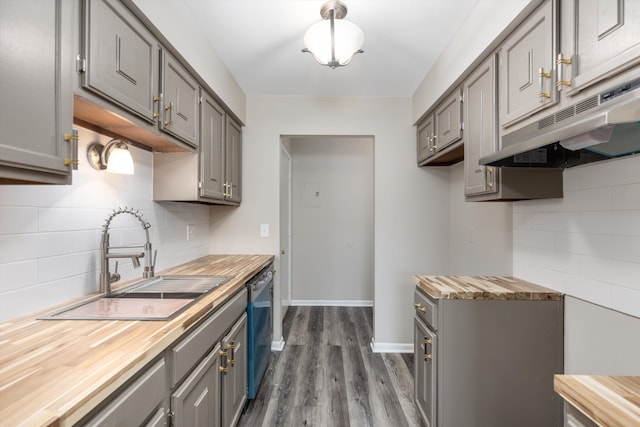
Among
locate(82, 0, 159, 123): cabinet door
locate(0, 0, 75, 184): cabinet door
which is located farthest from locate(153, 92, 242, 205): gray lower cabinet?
locate(0, 0, 75, 184): cabinet door

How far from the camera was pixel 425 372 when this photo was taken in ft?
5.75

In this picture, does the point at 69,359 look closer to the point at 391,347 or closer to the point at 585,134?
the point at 585,134

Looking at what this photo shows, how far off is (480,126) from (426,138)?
2.98 ft

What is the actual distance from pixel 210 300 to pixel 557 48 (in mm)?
1734

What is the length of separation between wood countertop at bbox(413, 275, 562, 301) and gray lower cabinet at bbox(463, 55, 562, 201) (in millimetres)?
483

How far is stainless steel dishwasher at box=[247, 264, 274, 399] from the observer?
198cm

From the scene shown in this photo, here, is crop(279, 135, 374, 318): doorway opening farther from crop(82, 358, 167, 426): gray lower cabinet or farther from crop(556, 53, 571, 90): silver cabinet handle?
crop(82, 358, 167, 426): gray lower cabinet

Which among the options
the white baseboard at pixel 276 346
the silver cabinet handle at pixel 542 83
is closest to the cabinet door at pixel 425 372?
the silver cabinet handle at pixel 542 83

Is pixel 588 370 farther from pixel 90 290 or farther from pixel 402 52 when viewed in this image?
pixel 90 290

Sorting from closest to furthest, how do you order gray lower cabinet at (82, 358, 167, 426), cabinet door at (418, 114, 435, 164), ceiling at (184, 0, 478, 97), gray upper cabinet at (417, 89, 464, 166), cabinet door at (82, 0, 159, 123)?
gray lower cabinet at (82, 358, 167, 426)
cabinet door at (82, 0, 159, 123)
ceiling at (184, 0, 478, 97)
gray upper cabinet at (417, 89, 464, 166)
cabinet door at (418, 114, 435, 164)

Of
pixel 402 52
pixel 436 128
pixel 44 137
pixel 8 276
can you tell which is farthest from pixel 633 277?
pixel 8 276

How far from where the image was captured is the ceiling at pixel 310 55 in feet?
5.57

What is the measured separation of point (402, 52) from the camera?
215 centimetres

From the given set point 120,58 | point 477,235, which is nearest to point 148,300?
point 120,58
